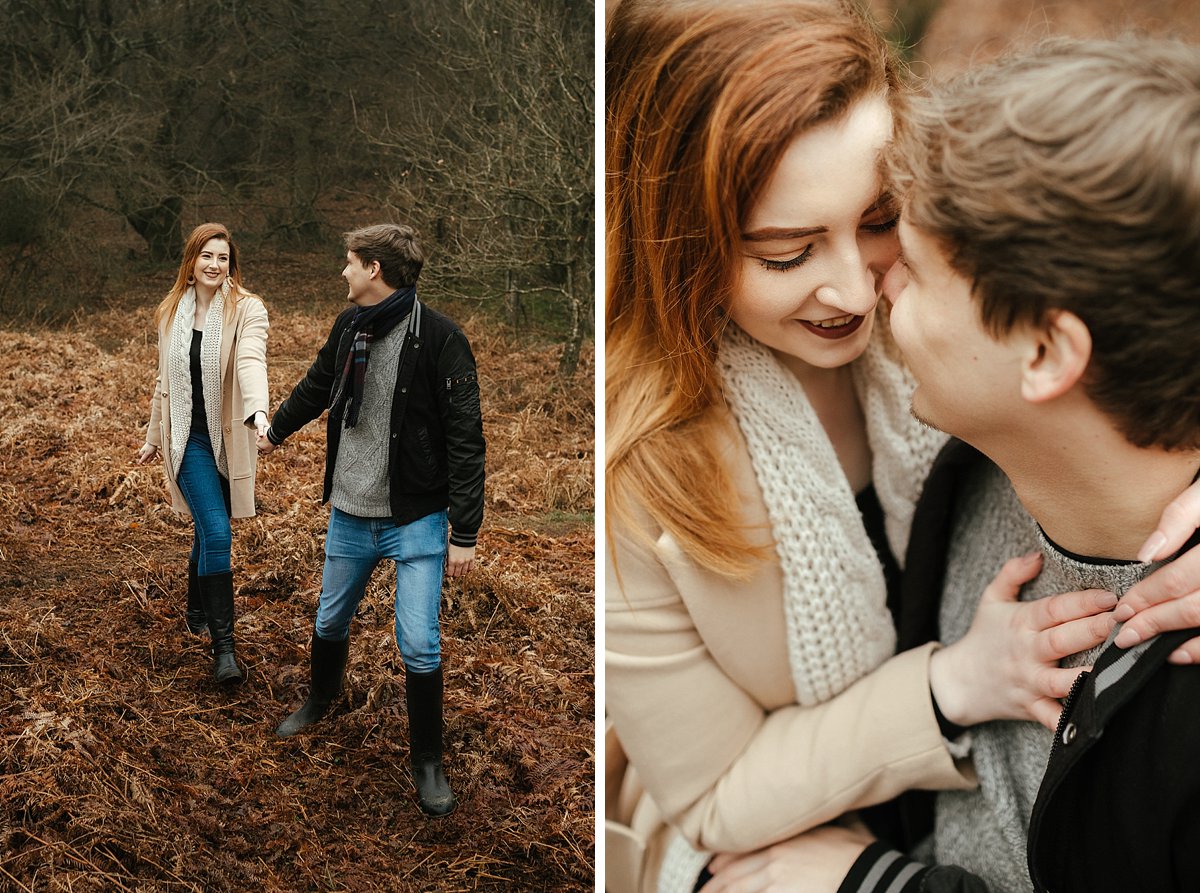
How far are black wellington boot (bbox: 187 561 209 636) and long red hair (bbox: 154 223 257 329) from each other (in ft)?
1.75

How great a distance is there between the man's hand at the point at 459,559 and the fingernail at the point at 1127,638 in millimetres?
1289

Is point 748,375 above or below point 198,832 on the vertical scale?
above

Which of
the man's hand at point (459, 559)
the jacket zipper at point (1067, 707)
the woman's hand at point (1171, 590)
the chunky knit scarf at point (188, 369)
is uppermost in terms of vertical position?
the chunky knit scarf at point (188, 369)

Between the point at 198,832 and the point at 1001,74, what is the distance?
Answer: 2056mm

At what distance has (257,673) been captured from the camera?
6.88 ft

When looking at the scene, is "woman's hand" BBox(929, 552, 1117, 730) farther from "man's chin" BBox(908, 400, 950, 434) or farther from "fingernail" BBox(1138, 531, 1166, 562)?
"man's chin" BBox(908, 400, 950, 434)

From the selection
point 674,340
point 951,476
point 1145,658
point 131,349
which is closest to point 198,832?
point 131,349

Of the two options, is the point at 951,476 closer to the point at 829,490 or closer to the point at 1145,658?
the point at 829,490

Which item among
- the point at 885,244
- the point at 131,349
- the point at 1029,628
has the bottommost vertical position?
the point at 1029,628

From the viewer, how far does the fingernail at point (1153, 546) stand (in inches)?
45.6

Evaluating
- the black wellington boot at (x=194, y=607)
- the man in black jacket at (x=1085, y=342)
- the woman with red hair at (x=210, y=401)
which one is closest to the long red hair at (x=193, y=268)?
the woman with red hair at (x=210, y=401)

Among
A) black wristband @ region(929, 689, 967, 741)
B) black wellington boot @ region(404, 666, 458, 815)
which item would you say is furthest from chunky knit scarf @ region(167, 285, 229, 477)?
black wristband @ region(929, 689, 967, 741)

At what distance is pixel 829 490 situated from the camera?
5.13 feet

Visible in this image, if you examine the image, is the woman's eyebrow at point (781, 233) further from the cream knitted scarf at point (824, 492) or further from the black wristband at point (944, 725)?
the black wristband at point (944, 725)
